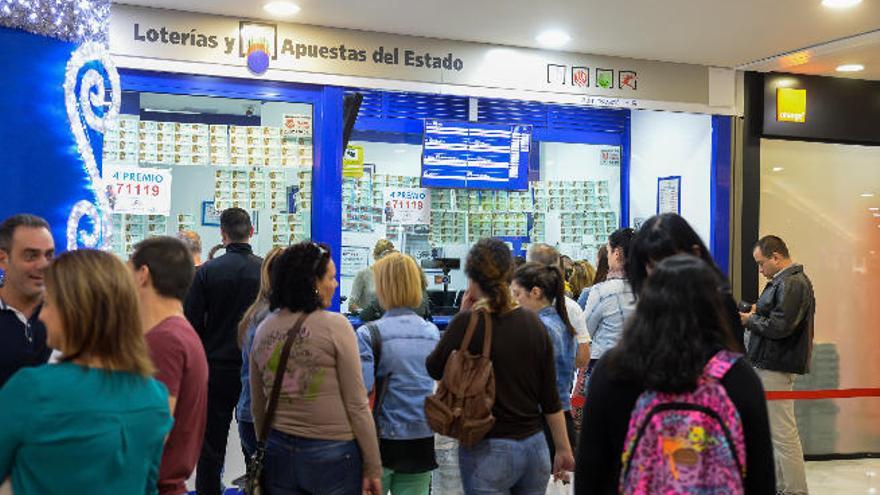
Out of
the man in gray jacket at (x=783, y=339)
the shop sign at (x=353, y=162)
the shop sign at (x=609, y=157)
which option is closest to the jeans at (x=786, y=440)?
the man in gray jacket at (x=783, y=339)

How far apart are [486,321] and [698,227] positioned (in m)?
5.16

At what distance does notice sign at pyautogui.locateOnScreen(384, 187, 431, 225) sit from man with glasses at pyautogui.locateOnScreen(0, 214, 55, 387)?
560 cm

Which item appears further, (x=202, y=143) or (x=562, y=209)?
(x=562, y=209)

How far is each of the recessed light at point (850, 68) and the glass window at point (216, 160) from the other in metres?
4.40

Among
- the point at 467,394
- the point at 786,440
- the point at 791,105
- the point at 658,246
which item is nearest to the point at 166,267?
the point at 467,394

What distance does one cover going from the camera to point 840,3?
627cm

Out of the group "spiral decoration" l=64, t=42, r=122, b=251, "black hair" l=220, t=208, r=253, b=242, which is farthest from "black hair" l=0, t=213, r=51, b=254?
"black hair" l=220, t=208, r=253, b=242

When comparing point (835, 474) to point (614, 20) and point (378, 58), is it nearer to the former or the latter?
point (614, 20)

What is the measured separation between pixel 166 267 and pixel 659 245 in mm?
1462

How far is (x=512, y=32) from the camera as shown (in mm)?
7109

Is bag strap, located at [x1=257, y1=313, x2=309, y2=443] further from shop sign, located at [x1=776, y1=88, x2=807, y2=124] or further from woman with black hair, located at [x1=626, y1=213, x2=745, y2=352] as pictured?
shop sign, located at [x1=776, y1=88, x2=807, y2=124]

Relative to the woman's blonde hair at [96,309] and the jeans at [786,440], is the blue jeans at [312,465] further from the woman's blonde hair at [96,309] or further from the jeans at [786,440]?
the jeans at [786,440]

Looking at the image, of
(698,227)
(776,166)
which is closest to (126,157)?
(698,227)

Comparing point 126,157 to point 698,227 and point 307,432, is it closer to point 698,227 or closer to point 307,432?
point 307,432
